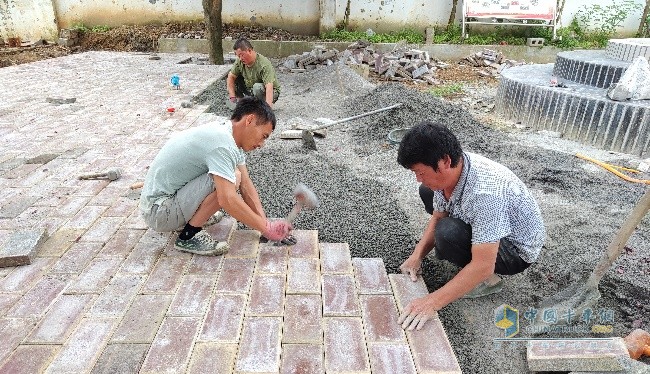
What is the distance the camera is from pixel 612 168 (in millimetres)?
4730

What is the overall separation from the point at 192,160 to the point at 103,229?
1009 millimetres

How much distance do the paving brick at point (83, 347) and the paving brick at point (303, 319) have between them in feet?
2.90

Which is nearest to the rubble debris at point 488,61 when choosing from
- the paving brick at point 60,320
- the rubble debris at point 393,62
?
the rubble debris at point 393,62

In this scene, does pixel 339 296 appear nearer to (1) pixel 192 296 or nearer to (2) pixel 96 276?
(1) pixel 192 296

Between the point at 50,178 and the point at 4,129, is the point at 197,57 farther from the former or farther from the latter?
the point at 50,178

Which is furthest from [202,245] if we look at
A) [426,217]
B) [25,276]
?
[426,217]

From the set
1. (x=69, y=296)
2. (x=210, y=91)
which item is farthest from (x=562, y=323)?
(x=210, y=91)

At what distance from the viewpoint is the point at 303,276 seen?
2.60 metres

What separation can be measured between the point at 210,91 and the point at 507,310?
652cm

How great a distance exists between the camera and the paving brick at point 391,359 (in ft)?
6.48

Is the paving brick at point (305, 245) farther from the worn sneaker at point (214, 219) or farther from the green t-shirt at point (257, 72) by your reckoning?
the green t-shirt at point (257, 72)

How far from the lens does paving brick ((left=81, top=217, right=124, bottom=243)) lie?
2.94 m

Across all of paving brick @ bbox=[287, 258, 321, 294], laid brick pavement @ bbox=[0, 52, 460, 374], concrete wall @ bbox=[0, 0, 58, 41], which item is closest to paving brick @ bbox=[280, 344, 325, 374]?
laid brick pavement @ bbox=[0, 52, 460, 374]

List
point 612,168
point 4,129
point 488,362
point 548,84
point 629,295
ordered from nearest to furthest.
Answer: point 488,362 < point 629,295 < point 612,168 < point 4,129 < point 548,84
